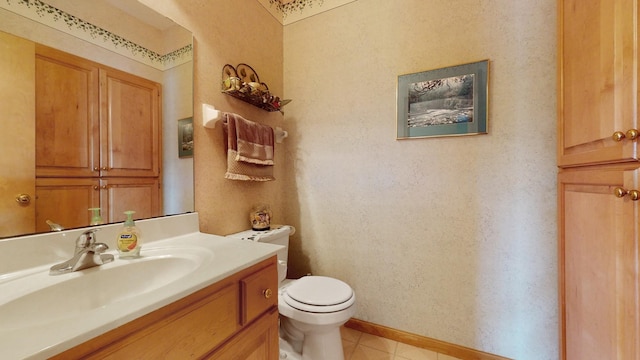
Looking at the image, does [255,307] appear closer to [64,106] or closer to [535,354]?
[64,106]

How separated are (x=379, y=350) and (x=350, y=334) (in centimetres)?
22

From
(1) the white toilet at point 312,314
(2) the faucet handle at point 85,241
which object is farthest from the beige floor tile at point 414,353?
(2) the faucet handle at point 85,241

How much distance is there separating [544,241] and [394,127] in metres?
0.97

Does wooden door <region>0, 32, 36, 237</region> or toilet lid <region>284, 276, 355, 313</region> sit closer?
wooden door <region>0, 32, 36, 237</region>

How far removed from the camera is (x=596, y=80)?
29.6 inches

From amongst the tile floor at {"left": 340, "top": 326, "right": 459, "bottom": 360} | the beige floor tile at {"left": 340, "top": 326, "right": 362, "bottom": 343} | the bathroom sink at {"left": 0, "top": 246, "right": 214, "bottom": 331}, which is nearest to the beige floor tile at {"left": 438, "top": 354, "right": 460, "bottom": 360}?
the tile floor at {"left": 340, "top": 326, "right": 459, "bottom": 360}

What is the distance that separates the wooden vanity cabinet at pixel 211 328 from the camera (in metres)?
0.45

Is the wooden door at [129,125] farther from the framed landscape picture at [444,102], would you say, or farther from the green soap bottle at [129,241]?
the framed landscape picture at [444,102]

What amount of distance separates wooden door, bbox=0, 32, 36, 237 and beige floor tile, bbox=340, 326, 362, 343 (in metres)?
1.62

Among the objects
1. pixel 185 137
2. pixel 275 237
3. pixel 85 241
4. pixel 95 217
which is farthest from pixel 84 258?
pixel 275 237

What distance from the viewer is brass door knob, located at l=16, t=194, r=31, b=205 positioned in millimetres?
699

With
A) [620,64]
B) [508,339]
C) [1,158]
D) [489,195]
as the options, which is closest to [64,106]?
[1,158]

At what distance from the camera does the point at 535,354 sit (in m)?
1.22

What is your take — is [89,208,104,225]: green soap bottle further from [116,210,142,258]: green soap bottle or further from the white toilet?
the white toilet
